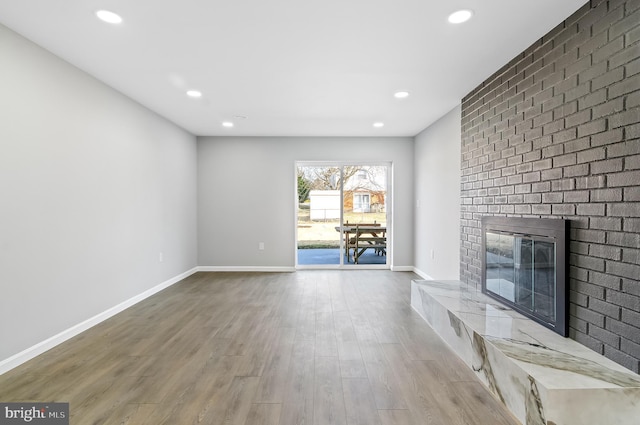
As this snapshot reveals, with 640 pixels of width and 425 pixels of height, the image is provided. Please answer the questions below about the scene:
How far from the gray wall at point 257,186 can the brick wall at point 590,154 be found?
313 centimetres

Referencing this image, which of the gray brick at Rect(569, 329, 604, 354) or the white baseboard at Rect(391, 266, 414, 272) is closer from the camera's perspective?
the gray brick at Rect(569, 329, 604, 354)

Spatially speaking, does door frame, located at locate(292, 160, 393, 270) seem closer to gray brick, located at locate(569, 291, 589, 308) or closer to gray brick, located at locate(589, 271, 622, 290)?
gray brick, located at locate(569, 291, 589, 308)

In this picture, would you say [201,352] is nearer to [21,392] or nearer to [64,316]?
[21,392]

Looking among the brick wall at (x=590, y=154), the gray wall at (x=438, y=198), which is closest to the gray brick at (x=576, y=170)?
the brick wall at (x=590, y=154)

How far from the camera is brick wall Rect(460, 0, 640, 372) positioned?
179 cm

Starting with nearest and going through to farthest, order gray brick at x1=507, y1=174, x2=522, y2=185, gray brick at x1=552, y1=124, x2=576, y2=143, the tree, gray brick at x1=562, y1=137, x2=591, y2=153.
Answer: gray brick at x1=562, y1=137, x2=591, y2=153 → gray brick at x1=552, y1=124, x2=576, y2=143 → gray brick at x1=507, y1=174, x2=522, y2=185 → the tree

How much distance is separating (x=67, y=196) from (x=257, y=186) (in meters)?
3.24

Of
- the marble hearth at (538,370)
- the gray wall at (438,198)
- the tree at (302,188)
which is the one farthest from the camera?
the tree at (302,188)

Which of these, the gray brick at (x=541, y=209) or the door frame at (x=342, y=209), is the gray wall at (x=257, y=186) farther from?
the gray brick at (x=541, y=209)

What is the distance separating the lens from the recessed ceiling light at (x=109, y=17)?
2.17 m

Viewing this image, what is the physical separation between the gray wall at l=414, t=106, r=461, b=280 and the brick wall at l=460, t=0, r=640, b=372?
52.4 inches

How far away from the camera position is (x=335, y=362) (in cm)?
248

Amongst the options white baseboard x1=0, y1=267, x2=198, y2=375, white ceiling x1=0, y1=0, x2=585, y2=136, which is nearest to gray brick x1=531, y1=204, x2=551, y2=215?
white ceiling x1=0, y1=0, x2=585, y2=136

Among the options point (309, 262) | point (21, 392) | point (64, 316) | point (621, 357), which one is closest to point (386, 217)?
point (309, 262)
